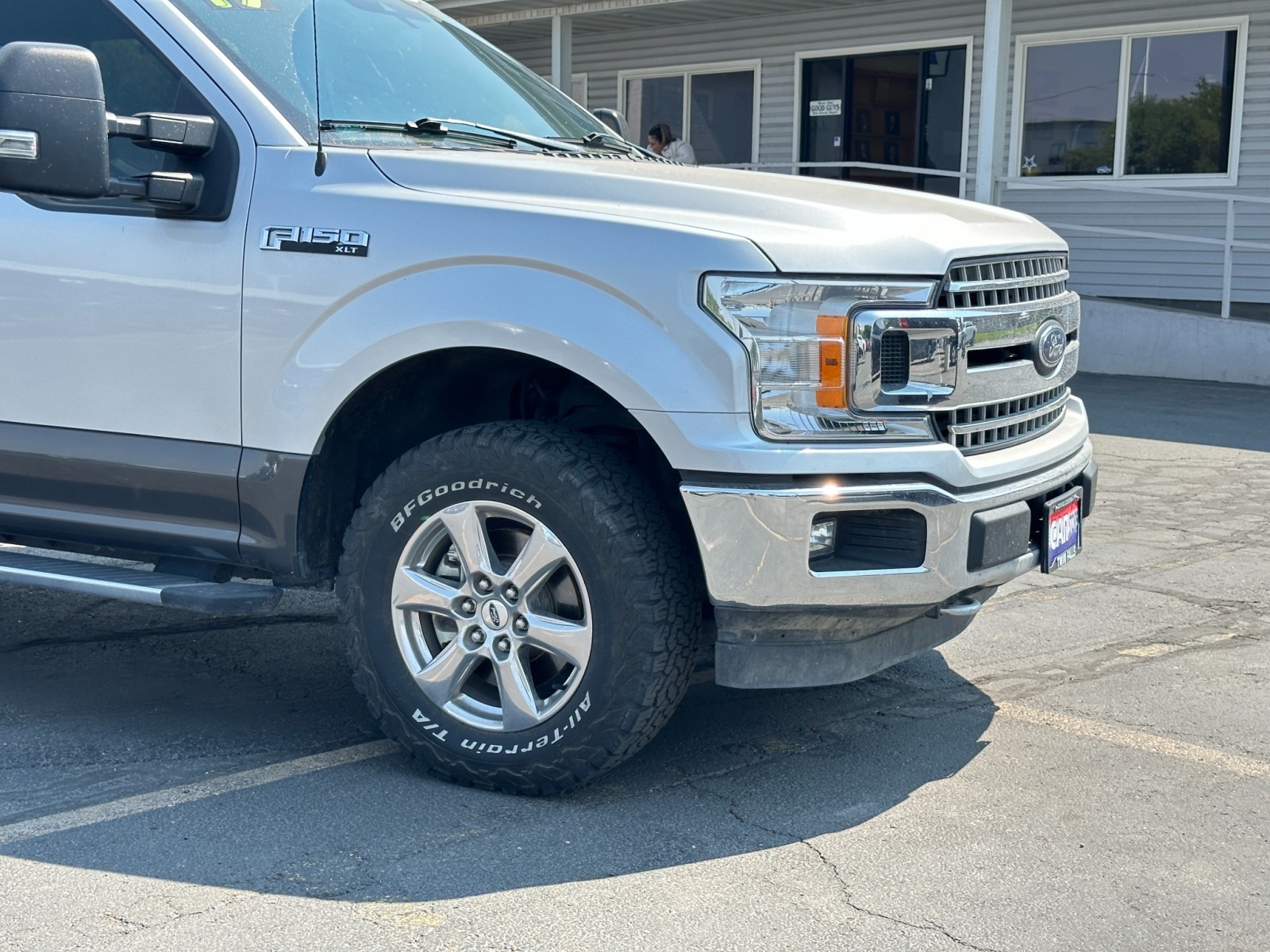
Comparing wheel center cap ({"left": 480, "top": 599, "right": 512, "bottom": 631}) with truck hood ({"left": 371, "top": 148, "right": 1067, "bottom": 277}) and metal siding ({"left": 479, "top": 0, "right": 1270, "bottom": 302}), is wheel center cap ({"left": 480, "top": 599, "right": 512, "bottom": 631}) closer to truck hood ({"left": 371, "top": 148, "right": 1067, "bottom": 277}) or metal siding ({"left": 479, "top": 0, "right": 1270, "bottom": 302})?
truck hood ({"left": 371, "top": 148, "right": 1067, "bottom": 277})

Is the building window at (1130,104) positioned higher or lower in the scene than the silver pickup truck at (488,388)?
higher

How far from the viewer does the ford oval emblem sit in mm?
3959

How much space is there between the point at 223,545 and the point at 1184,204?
12.8 m

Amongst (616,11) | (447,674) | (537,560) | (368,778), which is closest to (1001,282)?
(537,560)

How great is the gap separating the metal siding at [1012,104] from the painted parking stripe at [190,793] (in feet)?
35.3

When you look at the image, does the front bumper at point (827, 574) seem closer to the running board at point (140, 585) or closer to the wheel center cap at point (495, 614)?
the wheel center cap at point (495, 614)

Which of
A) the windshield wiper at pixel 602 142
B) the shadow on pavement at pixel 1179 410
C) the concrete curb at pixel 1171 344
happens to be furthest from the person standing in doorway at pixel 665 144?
the windshield wiper at pixel 602 142


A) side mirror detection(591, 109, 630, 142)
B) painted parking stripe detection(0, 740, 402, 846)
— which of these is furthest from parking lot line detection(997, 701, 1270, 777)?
side mirror detection(591, 109, 630, 142)

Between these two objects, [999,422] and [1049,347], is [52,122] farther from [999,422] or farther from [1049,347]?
[1049,347]

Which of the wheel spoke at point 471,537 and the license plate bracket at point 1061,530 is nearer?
the wheel spoke at point 471,537

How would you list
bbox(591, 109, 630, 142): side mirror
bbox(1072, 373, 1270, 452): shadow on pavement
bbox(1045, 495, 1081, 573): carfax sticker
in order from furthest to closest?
bbox(1072, 373, 1270, 452): shadow on pavement → bbox(591, 109, 630, 142): side mirror → bbox(1045, 495, 1081, 573): carfax sticker

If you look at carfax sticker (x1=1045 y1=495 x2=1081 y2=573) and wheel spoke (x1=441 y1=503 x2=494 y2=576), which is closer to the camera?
wheel spoke (x1=441 y1=503 x2=494 y2=576)

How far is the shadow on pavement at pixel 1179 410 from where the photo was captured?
31.9 feet

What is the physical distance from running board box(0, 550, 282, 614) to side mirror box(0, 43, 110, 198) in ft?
3.36
